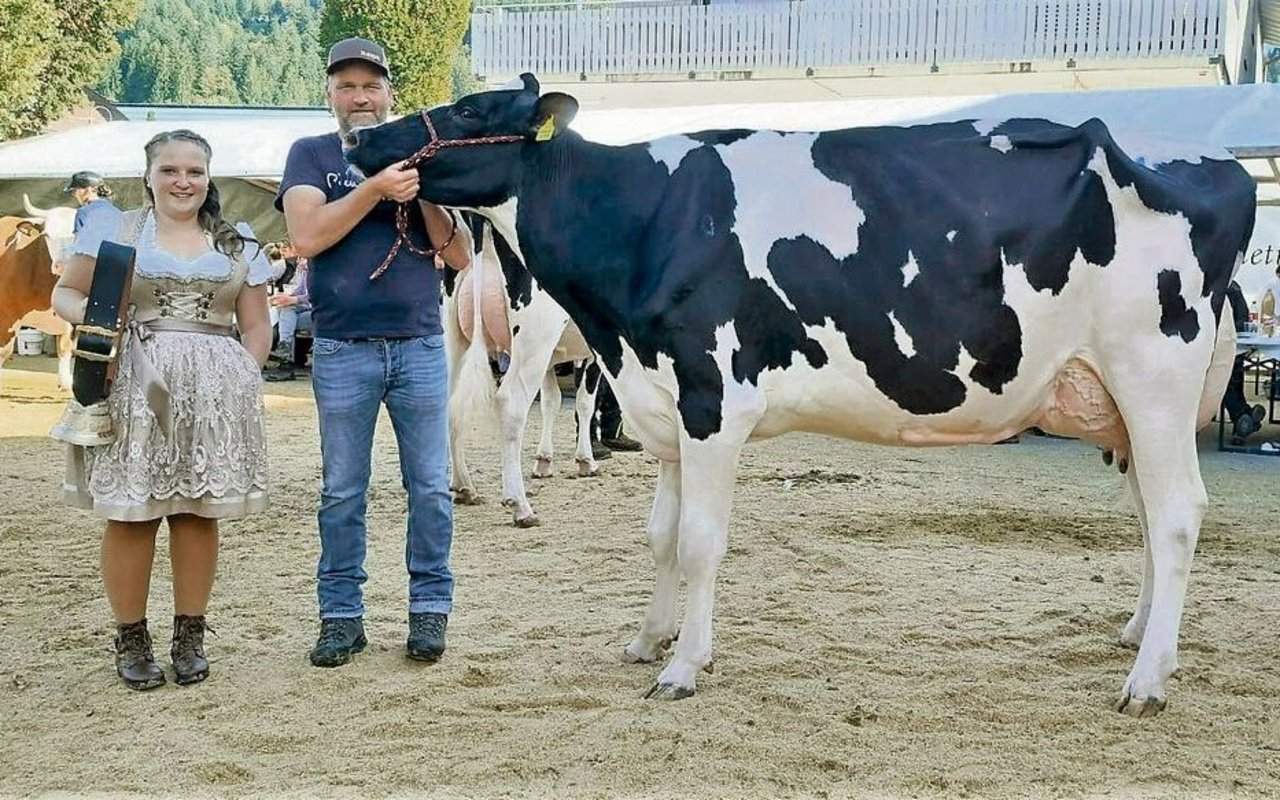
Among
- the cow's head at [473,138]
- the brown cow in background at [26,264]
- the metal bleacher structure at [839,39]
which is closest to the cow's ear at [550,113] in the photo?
the cow's head at [473,138]

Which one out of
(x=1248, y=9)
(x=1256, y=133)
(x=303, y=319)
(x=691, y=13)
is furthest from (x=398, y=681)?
(x=1248, y=9)

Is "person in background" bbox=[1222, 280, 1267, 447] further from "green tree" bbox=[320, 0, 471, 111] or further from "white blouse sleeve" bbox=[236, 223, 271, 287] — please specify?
"green tree" bbox=[320, 0, 471, 111]

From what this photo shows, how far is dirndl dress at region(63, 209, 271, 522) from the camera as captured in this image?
397 cm

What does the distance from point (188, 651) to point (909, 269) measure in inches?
102

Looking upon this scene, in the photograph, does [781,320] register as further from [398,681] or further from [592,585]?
[592,585]

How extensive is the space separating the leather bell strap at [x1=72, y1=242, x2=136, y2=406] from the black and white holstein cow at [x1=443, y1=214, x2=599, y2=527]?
11.2 feet

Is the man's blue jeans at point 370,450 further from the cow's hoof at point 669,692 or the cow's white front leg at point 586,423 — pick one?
the cow's white front leg at point 586,423

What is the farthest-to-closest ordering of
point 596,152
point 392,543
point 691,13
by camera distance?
point 691,13 < point 392,543 < point 596,152

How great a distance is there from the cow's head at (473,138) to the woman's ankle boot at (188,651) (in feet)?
5.16

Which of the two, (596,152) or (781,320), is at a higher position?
(596,152)

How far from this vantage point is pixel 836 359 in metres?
3.99

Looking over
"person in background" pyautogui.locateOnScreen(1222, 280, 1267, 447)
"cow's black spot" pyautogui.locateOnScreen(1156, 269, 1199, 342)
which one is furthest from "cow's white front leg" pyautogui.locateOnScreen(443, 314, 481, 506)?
"person in background" pyautogui.locateOnScreen(1222, 280, 1267, 447)

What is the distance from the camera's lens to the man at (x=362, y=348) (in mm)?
4254

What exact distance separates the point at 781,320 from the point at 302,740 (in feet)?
6.09
